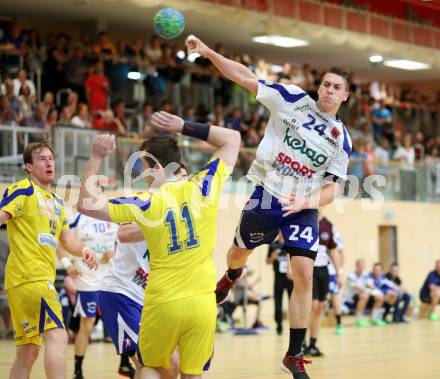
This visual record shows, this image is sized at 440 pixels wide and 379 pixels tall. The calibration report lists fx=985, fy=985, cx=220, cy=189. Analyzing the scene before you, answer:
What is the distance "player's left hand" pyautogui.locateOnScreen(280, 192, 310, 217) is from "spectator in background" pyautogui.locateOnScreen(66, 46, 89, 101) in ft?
43.9

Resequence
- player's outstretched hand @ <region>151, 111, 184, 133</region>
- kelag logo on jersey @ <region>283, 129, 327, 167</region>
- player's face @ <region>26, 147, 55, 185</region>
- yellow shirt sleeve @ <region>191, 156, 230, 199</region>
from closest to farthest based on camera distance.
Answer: player's outstretched hand @ <region>151, 111, 184, 133</region> < yellow shirt sleeve @ <region>191, 156, 230, 199</region> < player's face @ <region>26, 147, 55, 185</region> < kelag logo on jersey @ <region>283, 129, 327, 167</region>

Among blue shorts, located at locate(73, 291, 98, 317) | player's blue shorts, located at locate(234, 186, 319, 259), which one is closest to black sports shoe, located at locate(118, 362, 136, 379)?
blue shorts, located at locate(73, 291, 98, 317)

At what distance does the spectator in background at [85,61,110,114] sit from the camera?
2122 centimetres

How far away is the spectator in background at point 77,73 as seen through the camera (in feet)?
69.9

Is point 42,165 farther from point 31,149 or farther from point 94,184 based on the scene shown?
point 94,184

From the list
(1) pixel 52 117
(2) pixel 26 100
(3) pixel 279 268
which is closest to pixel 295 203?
(3) pixel 279 268

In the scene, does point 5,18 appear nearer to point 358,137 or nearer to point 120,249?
point 358,137

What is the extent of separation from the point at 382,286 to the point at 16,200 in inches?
662

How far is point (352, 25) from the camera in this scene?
90.1ft

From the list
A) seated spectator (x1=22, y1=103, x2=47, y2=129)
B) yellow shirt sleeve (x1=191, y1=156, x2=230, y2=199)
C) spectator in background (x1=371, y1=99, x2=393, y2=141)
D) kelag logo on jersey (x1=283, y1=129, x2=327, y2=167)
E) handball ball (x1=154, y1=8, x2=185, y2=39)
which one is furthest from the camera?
spectator in background (x1=371, y1=99, x2=393, y2=141)

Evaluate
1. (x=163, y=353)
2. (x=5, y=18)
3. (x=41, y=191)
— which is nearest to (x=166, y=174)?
(x=163, y=353)

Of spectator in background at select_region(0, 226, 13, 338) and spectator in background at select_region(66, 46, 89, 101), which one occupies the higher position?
spectator in background at select_region(66, 46, 89, 101)

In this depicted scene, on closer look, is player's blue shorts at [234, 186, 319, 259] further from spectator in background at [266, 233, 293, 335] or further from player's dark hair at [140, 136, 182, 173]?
spectator in background at [266, 233, 293, 335]

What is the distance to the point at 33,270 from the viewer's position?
7.86 meters
